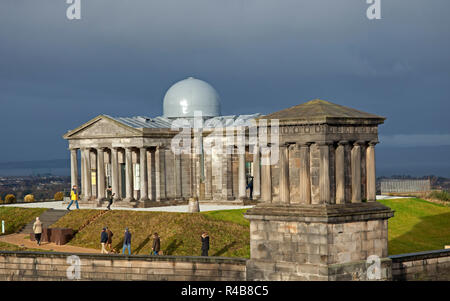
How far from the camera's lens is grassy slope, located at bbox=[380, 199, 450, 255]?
43888 mm

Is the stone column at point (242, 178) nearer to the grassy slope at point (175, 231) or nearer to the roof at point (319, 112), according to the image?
the grassy slope at point (175, 231)

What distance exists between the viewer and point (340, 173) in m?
29.4

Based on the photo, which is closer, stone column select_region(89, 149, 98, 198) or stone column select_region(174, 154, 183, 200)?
stone column select_region(174, 154, 183, 200)

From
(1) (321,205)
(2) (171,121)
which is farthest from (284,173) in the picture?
(2) (171,121)

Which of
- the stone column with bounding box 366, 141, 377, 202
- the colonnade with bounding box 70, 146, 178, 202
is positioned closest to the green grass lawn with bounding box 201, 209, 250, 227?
the colonnade with bounding box 70, 146, 178, 202

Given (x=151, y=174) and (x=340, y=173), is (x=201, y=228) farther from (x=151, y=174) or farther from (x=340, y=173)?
(x=340, y=173)

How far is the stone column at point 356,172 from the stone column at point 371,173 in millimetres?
728

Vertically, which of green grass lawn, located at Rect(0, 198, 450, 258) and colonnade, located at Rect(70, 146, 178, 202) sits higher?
colonnade, located at Rect(70, 146, 178, 202)

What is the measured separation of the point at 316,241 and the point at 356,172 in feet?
11.1
